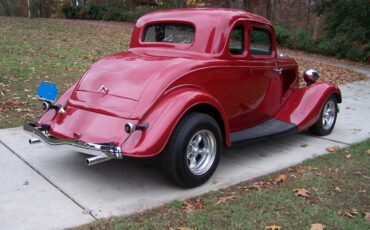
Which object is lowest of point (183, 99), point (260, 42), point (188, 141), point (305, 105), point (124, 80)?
point (305, 105)

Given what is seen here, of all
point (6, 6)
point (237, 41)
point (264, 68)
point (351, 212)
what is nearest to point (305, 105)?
point (264, 68)

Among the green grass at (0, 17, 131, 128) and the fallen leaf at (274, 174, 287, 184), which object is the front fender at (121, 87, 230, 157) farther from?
the green grass at (0, 17, 131, 128)

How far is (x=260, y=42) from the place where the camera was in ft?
20.4

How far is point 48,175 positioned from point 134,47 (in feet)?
6.65

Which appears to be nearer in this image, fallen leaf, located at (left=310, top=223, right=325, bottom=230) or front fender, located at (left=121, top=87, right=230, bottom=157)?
fallen leaf, located at (left=310, top=223, right=325, bottom=230)

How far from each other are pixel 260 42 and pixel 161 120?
2396 millimetres

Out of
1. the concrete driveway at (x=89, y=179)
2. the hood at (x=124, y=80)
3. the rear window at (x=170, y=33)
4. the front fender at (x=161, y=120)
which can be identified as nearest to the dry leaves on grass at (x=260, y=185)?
the concrete driveway at (x=89, y=179)

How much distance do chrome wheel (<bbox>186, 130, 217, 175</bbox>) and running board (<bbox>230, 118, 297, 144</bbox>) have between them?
44 cm

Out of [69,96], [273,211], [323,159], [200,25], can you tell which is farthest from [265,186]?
[69,96]

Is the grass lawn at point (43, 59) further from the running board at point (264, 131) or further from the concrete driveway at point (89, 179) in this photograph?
the running board at point (264, 131)

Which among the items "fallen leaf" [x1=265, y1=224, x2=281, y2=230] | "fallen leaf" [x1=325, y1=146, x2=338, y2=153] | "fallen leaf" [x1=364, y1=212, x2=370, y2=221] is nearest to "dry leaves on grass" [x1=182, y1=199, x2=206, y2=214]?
"fallen leaf" [x1=265, y1=224, x2=281, y2=230]

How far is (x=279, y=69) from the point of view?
6.28m

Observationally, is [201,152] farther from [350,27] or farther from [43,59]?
[350,27]

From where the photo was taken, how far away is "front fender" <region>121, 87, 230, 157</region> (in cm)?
425
